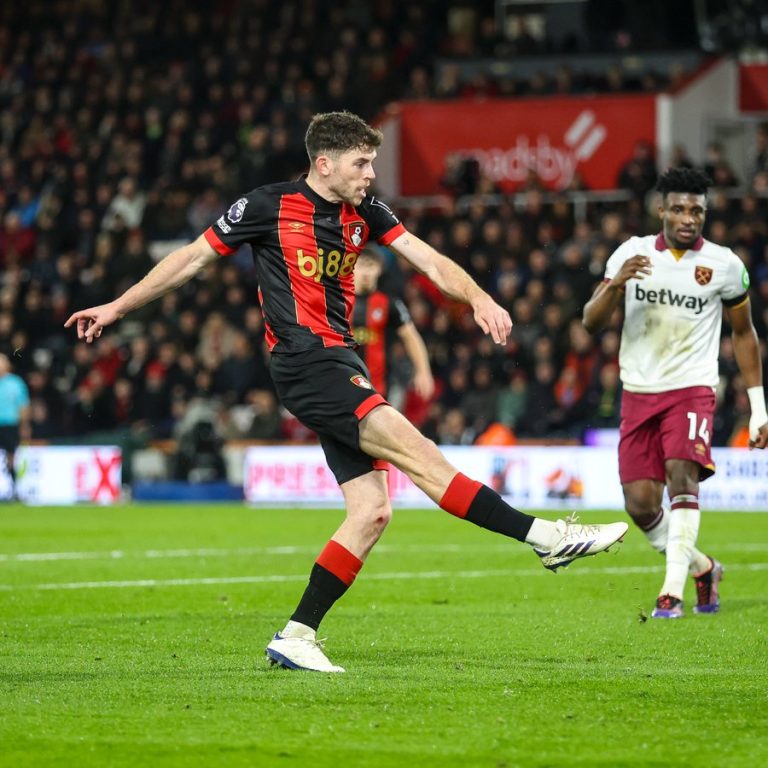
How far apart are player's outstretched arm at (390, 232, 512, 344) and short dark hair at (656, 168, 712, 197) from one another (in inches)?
99.0

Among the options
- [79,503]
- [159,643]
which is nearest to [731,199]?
A: [79,503]

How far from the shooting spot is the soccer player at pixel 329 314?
6.99 meters

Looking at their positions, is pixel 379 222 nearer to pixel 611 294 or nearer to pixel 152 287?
pixel 152 287

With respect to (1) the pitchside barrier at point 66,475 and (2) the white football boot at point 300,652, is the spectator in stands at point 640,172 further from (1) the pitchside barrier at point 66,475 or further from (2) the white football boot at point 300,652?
(2) the white football boot at point 300,652

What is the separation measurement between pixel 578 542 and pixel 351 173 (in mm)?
1866

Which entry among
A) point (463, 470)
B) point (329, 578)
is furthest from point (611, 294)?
point (463, 470)

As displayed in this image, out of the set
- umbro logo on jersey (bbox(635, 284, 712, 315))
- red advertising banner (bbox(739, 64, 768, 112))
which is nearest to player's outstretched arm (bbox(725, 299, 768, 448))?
umbro logo on jersey (bbox(635, 284, 712, 315))

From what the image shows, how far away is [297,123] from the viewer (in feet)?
95.6

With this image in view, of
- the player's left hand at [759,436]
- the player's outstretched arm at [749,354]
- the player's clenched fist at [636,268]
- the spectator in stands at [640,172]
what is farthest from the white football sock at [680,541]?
the spectator in stands at [640,172]

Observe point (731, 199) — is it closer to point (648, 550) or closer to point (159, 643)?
point (648, 550)

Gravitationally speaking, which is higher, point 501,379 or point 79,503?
point 501,379

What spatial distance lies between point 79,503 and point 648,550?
39.6 ft

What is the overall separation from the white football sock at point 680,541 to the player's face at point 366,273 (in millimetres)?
6107

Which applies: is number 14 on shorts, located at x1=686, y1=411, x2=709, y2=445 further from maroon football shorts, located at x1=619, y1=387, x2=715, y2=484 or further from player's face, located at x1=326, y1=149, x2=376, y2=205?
player's face, located at x1=326, y1=149, x2=376, y2=205
